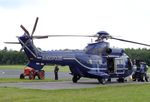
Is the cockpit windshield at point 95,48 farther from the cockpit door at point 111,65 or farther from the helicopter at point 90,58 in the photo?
the cockpit door at point 111,65

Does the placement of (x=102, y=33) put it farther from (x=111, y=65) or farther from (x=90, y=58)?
(x=111, y=65)

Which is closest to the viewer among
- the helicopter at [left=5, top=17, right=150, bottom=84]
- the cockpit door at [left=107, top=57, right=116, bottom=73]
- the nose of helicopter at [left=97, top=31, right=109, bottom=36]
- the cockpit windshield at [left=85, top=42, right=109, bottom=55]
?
the helicopter at [left=5, top=17, right=150, bottom=84]

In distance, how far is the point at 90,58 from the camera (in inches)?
1464

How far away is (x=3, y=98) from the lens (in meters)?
21.0

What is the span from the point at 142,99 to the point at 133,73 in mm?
21496

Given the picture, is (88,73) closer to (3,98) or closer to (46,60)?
(46,60)

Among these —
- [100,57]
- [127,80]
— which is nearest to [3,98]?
[100,57]

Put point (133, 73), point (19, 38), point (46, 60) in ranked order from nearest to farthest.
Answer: point (46, 60)
point (19, 38)
point (133, 73)

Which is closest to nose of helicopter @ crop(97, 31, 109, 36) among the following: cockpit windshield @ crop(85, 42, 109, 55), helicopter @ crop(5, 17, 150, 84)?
helicopter @ crop(5, 17, 150, 84)

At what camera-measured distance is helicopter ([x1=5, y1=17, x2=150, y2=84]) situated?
36147 mm

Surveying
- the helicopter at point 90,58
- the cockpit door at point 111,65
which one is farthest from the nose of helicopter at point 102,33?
the cockpit door at point 111,65

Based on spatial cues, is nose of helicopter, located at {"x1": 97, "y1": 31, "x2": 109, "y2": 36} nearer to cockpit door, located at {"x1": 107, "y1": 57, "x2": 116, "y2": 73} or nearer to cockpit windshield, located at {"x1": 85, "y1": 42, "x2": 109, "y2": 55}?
cockpit windshield, located at {"x1": 85, "y1": 42, "x2": 109, "y2": 55}

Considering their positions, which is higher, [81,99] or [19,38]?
[19,38]

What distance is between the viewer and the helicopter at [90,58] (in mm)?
36147
